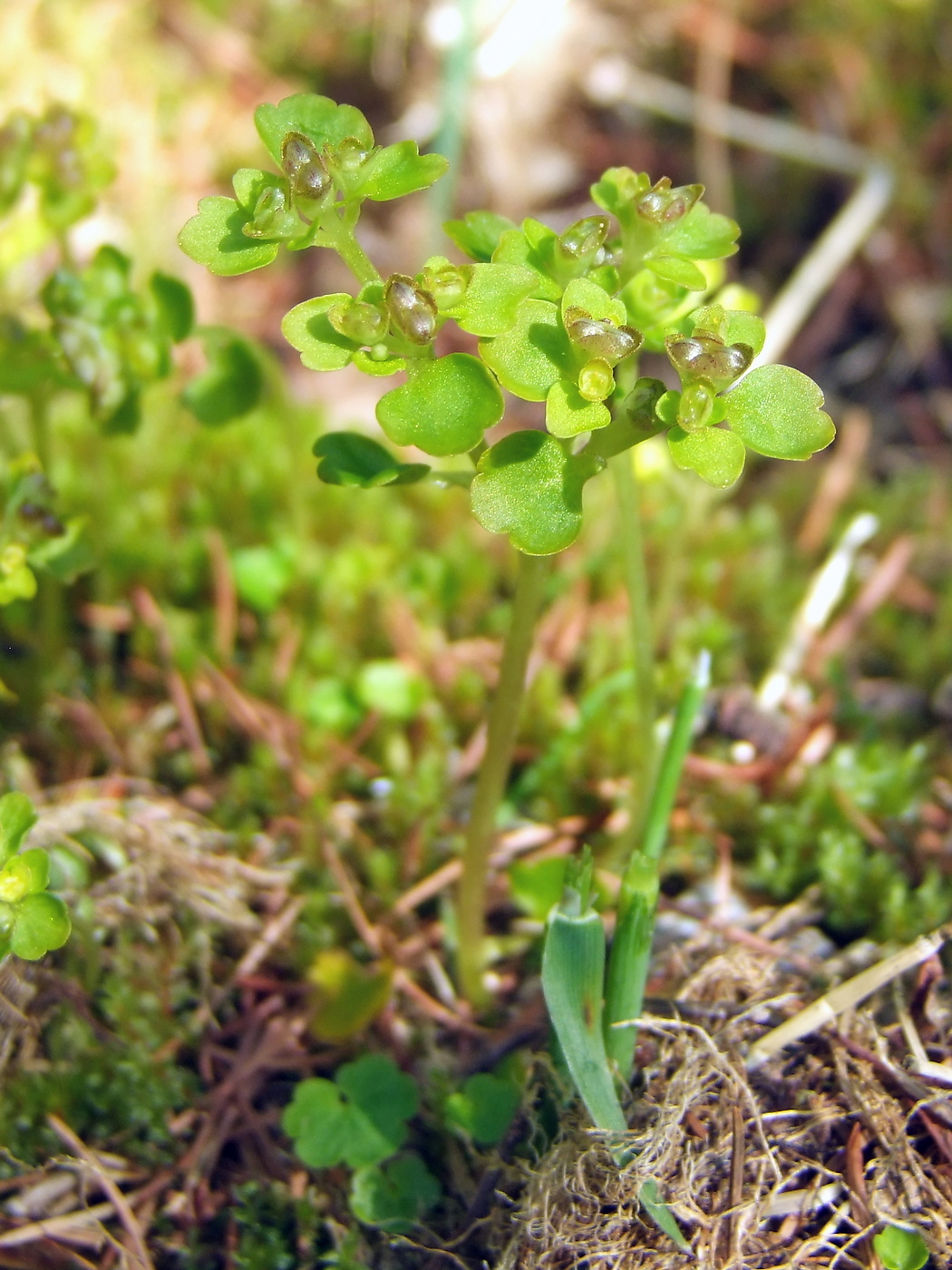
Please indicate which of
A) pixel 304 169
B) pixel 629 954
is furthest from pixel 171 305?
pixel 629 954

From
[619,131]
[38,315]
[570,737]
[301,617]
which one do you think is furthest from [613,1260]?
[619,131]

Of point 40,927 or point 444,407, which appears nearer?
point 444,407

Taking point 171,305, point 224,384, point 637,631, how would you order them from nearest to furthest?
point 637,631 → point 171,305 → point 224,384

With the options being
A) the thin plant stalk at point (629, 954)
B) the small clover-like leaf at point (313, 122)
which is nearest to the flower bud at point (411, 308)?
the small clover-like leaf at point (313, 122)

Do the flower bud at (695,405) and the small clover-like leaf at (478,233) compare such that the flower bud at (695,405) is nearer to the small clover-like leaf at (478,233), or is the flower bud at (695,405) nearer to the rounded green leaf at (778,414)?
the rounded green leaf at (778,414)

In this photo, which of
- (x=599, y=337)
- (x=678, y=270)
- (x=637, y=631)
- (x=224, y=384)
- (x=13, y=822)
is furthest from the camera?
(x=224, y=384)

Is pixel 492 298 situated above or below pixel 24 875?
above

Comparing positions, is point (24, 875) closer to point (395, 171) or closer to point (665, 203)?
point (395, 171)
